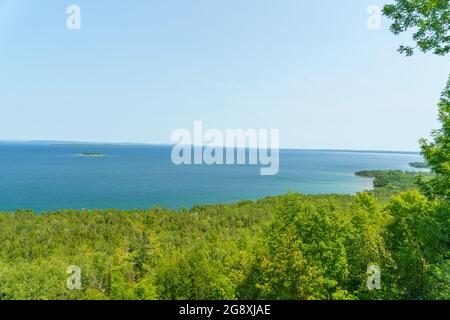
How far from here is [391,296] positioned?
320 inches

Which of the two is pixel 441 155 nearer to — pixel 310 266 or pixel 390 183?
pixel 310 266

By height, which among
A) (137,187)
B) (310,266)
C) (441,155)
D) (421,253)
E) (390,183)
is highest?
(441,155)

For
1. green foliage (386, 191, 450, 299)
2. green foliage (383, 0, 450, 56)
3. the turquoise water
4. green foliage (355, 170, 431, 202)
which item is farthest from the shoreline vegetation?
the turquoise water

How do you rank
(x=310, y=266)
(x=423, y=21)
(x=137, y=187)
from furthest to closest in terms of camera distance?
(x=137, y=187), (x=310, y=266), (x=423, y=21)

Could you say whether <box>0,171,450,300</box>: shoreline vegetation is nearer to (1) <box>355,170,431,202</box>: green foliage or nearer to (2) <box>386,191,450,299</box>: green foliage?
(2) <box>386,191,450,299</box>: green foliage

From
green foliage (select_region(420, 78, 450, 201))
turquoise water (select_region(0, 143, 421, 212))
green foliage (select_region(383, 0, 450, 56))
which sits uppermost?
green foliage (select_region(383, 0, 450, 56))

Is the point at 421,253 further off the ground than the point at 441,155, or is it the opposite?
the point at 441,155

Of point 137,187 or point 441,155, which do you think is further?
point 137,187

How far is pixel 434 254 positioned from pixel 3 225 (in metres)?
55.5

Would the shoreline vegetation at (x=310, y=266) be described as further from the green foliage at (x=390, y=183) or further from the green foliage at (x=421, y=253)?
the green foliage at (x=390, y=183)

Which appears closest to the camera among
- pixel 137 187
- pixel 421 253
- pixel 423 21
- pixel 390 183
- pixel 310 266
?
pixel 423 21

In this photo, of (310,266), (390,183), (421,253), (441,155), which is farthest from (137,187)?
(441,155)

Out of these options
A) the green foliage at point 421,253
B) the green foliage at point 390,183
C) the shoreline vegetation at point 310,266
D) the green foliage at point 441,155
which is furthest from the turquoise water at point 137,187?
the green foliage at point 441,155
